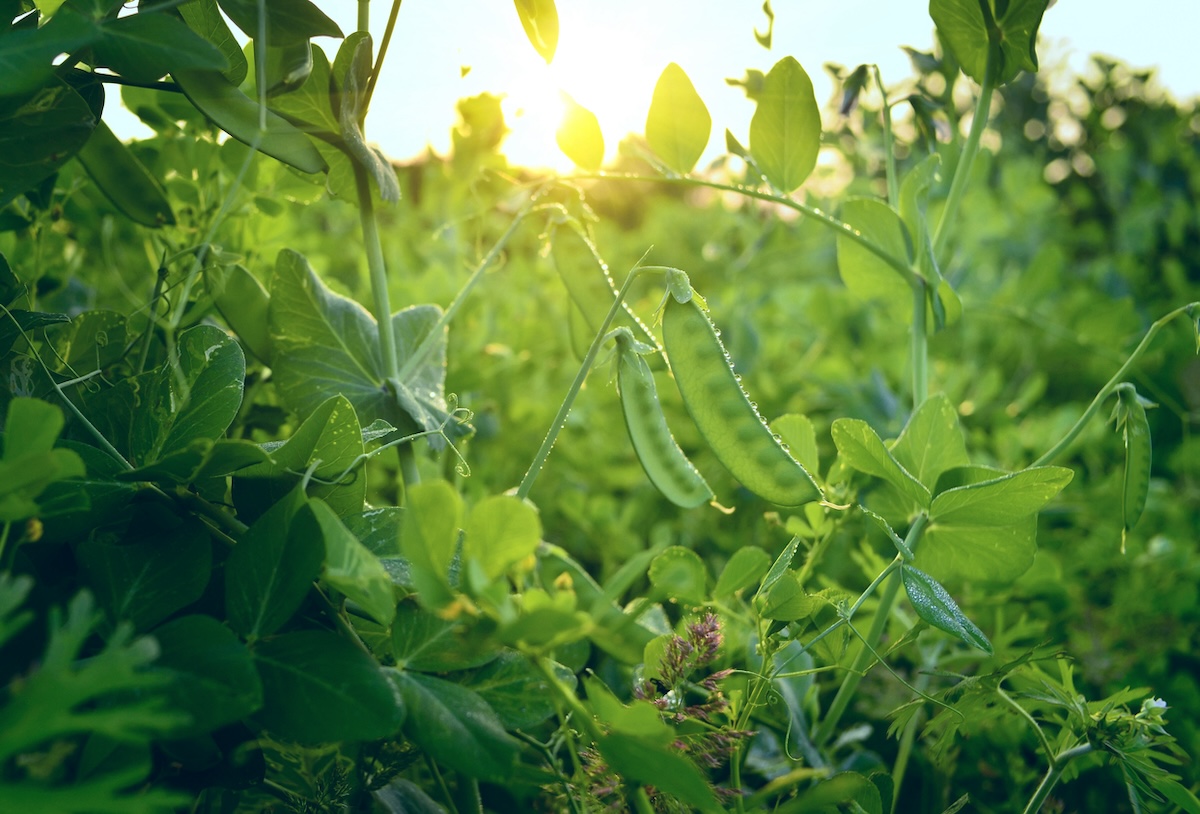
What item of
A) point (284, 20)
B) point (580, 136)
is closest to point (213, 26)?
point (284, 20)

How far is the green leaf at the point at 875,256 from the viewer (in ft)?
2.15

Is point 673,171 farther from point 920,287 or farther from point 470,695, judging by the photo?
point 470,695

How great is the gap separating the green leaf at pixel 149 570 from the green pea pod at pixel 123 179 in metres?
0.31

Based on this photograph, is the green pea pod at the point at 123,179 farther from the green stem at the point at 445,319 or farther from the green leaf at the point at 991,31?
the green leaf at the point at 991,31

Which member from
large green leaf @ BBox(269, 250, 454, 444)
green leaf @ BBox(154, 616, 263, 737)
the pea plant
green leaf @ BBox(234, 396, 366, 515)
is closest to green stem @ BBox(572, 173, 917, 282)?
the pea plant

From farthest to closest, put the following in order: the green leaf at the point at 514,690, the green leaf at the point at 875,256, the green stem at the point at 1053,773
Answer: the green leaf at the point at 875,256, the green stem at the point at 1053,773, the green leaf at the point at 514,690

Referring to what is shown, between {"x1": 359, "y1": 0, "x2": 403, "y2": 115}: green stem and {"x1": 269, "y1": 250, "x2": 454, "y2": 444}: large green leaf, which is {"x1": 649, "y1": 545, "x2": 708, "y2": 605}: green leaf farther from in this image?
{"x1": 359, "y1": 0, "x2": 403, "y2": 115}: green stem

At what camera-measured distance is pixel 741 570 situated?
565mm

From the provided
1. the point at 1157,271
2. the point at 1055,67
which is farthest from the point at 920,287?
the point at 1055,67

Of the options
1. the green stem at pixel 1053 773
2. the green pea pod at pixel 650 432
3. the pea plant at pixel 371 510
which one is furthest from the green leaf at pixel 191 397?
the green stem at pixel 1053 773

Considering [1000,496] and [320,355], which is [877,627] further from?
[320,355]

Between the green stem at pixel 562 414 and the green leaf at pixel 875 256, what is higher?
the green leaf at pixel 875 256

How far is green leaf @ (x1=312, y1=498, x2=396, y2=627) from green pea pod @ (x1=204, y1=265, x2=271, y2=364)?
11.5 inches

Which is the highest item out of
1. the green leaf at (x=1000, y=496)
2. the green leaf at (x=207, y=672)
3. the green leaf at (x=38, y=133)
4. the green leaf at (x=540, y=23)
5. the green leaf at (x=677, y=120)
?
→ the green leaf at (x=540, y=23)
